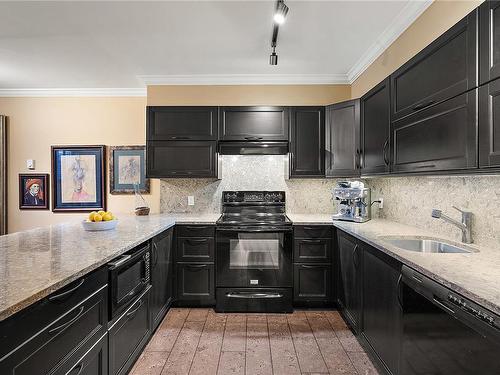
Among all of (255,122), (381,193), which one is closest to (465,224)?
(381,193)

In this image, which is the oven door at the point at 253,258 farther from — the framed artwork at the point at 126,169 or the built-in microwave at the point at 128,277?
the framed artwork at the point at 126,169

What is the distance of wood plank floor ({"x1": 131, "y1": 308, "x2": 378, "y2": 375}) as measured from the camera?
84.4 inches

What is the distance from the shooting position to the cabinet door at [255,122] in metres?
3.49

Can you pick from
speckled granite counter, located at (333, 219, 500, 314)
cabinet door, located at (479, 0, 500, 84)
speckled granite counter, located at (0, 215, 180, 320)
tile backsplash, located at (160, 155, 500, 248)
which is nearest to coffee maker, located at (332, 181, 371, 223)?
tile backsplash, located at (160, 155, 500, 248)

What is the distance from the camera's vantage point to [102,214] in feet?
7.98

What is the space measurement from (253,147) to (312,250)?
4.40 ft

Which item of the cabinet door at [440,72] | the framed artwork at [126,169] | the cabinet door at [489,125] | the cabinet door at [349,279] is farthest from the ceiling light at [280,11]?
the framed artwork at [126,169]

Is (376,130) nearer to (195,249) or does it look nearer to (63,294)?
(195,249)

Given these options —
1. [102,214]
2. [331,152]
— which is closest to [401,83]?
[331,152]

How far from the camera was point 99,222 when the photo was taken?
2.36 m

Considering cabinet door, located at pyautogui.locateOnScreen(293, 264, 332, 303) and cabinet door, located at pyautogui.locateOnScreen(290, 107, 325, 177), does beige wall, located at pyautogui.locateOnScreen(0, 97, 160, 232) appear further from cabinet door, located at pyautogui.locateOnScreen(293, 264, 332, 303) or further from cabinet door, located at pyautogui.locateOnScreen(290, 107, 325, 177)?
cabinet door, located at pyautogui.locateOnScreen(293, 264, 332, 303)

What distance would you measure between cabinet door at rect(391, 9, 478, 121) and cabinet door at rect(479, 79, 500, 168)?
0.10 meters

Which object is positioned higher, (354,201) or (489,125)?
(489,125)

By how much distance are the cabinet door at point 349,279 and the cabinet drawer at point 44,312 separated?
192 centimetres
